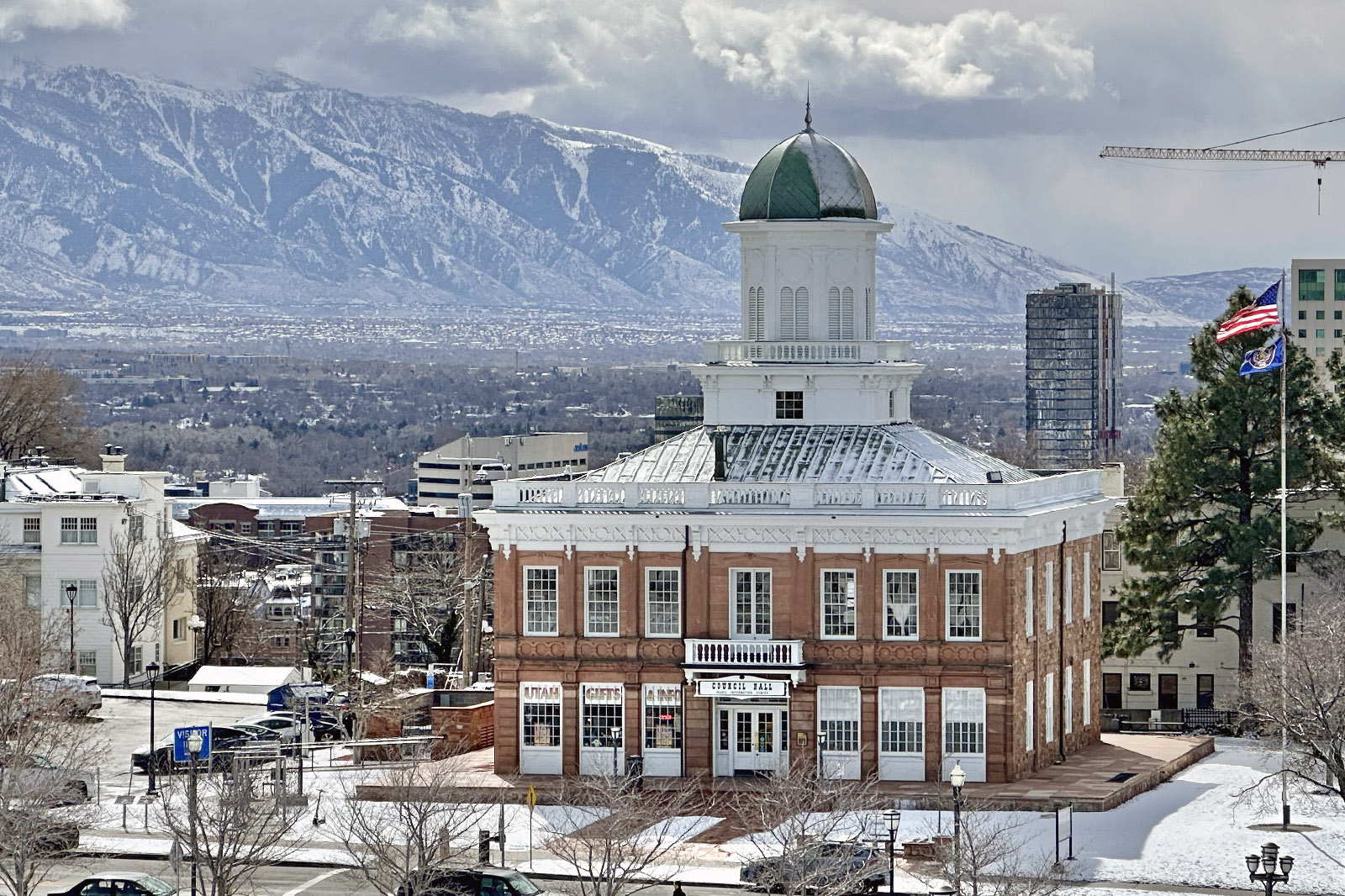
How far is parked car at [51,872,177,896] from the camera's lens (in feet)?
188

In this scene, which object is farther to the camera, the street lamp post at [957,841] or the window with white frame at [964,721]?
the window with white frame at [964,721]

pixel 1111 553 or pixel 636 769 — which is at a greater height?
pixel 1111 553

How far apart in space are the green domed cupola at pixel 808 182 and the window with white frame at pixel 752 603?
12.2m

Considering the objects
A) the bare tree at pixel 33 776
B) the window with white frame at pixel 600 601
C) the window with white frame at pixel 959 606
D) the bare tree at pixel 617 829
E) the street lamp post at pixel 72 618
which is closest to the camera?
the bare tree at pixel 617 829

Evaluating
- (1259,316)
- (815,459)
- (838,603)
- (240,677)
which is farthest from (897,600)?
(240,677)

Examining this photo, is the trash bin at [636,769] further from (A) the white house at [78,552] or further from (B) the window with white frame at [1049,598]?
(A) the white house at [78,552]

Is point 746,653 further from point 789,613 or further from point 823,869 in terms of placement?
point 823,869

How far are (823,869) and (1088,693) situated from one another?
28.1m

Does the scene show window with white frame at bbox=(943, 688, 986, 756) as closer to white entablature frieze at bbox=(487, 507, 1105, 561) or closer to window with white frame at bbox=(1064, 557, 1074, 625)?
white entablature frieze at bbox=(487, 507, 1105, 561)

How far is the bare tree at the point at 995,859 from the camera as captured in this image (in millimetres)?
54406

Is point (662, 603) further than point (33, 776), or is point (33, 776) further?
point (662, 603)

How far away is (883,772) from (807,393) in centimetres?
1255

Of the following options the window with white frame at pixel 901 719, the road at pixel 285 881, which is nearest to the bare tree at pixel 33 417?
the window with white frame at pixel 901 719

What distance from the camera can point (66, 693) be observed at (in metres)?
80.1
